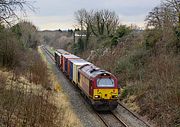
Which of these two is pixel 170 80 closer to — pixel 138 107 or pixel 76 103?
pixel 138 107

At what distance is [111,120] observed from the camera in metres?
19.8

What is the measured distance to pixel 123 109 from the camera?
22672 millimetres

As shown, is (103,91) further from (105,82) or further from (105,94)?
(105,82)

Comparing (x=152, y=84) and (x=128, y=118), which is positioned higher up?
(x=152, y=84)

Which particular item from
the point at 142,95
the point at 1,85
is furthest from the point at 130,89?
the point at 1,85

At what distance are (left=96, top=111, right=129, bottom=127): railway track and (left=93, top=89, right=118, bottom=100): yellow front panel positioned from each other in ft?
3.63

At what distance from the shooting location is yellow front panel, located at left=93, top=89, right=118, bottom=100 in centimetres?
2141

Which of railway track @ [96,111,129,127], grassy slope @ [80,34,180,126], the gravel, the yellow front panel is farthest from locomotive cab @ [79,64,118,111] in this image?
grassy slope @ [80,34,180,126]

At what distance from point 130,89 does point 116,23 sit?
46346mm

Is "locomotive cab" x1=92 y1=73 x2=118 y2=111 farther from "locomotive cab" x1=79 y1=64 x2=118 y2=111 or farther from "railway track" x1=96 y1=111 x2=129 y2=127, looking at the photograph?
"railway track" x1=96 y1=111 x2=129 y2=127

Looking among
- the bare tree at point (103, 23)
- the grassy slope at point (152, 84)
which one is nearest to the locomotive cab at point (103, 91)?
the grassy slope at point (152, 84)

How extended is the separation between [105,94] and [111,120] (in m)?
2.25

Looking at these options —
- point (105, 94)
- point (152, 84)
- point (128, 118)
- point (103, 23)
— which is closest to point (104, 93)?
point (105, 94)

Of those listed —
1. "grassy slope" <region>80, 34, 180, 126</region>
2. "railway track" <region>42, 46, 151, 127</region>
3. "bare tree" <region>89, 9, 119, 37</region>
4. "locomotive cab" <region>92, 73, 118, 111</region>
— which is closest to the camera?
"railway track" <region>42, 46, 151, 127</region>
